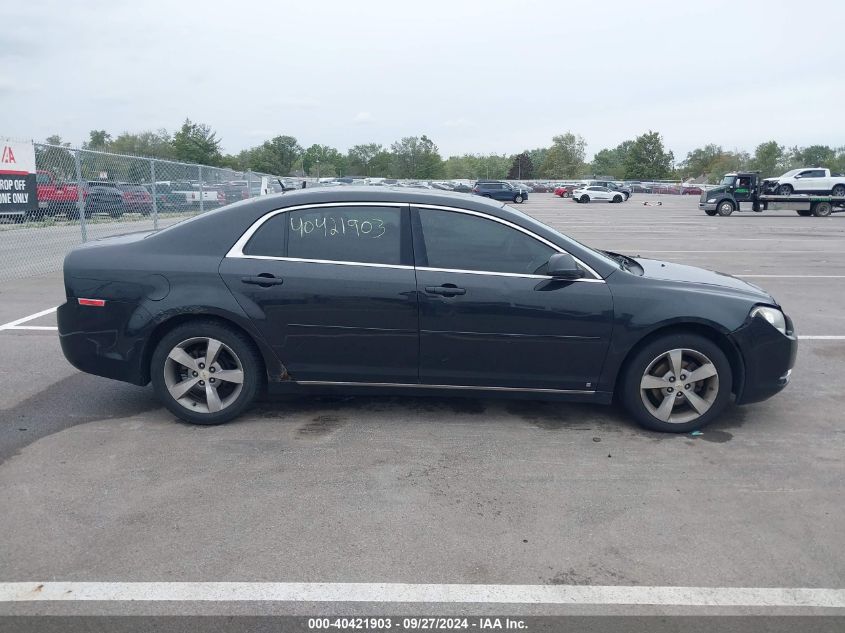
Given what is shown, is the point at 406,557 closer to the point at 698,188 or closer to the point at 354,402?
the point at 354,402

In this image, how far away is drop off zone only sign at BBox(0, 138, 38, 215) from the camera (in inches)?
417

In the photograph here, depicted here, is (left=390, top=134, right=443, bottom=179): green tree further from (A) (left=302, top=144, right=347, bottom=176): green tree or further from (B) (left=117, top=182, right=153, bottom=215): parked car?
(B) (left=117, top=182, right=153, bottom=215): parked car

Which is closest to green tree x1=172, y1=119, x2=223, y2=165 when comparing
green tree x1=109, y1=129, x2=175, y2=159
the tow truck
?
green tree x1=109, y1=129, x2=175, y2=159

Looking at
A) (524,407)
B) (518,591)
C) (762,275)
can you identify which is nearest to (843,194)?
(762,275)

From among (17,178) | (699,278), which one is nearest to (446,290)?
(699,278)

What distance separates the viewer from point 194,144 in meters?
69.8

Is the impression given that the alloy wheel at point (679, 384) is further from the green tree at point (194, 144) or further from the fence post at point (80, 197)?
the green tree at point (194, 144)

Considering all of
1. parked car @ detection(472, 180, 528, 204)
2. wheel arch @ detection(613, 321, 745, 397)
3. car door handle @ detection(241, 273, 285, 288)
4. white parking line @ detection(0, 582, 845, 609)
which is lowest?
white parking line @ detection(0, 582, 845, 609)

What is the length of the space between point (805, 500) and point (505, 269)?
220cm

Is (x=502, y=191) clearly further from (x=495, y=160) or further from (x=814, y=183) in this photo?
(x=495, y=160)

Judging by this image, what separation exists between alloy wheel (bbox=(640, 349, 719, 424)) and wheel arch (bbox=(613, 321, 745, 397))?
13cm

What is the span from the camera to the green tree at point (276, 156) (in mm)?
88181

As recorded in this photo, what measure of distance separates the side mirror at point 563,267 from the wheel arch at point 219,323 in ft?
6.32

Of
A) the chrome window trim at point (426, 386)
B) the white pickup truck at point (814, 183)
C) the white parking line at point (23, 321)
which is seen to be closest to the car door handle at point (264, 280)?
the chrome window trim at point (426, 386)
